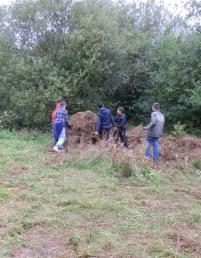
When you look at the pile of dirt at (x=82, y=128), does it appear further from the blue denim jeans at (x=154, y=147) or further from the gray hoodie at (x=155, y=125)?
the gray hoodie at (x=155, y=125)

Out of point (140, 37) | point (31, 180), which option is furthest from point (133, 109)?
point (31, 180)

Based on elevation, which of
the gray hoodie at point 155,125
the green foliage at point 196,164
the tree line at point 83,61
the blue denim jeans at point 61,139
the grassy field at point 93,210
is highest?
the tree line at point 83,61

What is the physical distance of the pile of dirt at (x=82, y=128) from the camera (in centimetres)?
1437

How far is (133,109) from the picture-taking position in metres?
20.2

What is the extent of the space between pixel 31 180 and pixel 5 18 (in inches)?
482

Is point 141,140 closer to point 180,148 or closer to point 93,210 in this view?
point 180,148

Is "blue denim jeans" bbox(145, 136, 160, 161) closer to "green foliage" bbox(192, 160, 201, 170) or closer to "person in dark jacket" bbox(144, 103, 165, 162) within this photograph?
"person in dark jacket" bbox(144, 103, 165, 162)

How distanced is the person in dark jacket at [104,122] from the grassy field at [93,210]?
247cm

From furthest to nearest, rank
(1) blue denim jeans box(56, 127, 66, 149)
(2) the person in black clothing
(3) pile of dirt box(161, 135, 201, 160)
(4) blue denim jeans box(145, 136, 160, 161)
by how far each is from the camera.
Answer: (2) the person in black clothing < (1) blue denim jeans box(56, 127, 66, 149) < (3) pile of dirt box(161, 135, 201, 160) < (4) blue denim jeans box(145, 136, 160, 161)

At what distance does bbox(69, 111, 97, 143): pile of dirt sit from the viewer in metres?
14.4

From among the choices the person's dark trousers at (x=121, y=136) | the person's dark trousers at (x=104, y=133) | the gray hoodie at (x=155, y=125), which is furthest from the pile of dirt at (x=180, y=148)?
the person's dark trousers at (x=104, y=133)

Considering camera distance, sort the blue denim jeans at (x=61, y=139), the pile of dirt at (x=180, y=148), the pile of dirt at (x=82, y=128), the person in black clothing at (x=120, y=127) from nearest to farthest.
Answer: the pile of dirt at (x=180, y=148) < the blue denim jeans at (x=61, y=139) < the person in black clothing at (x=120, y=127) < the pile of dirt at (x=82, y=128)

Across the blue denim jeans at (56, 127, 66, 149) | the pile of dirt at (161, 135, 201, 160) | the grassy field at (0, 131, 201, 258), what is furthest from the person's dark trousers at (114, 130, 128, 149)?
the grassy field at (0, 131, 201, 258)

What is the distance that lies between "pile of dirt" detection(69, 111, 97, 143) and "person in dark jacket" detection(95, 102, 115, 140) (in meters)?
0.79
